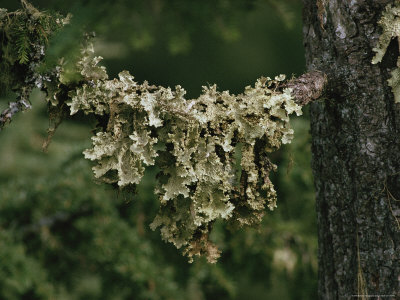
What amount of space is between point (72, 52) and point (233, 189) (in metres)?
0.50

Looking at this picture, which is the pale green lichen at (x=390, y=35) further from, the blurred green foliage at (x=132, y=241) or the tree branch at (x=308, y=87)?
the blurred green foliage at (x=132, y=241)

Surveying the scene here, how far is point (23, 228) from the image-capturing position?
A: 2326 millimetres

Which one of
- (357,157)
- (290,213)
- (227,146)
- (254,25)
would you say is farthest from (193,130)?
(254,25)

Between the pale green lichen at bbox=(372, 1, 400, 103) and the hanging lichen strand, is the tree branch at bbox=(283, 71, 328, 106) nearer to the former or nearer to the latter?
the hanging lichen strand

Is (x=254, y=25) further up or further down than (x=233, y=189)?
further up

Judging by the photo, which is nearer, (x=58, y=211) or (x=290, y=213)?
(x=58, y=211)

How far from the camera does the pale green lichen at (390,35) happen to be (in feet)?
3.72

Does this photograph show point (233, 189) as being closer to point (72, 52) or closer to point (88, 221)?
point (72, 52)

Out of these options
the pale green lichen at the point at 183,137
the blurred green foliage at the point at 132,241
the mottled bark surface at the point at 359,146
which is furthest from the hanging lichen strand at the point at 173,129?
the blurred green foliage at the point at 132,241

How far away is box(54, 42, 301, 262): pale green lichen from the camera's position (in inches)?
42.7

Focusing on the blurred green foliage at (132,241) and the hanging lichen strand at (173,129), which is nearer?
the hanging lichen strand at (173,129)

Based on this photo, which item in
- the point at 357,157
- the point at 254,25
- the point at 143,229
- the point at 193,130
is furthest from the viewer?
the point at 254,25

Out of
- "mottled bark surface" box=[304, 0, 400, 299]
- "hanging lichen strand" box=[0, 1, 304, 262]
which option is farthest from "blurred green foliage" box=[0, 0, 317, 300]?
"hanging lichen strand" box=[0, 1, 304, 262]

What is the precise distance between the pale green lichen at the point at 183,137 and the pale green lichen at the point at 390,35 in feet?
0.80
